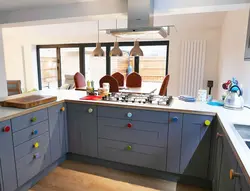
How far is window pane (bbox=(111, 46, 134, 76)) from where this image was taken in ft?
18.5

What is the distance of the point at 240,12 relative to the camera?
246 cm

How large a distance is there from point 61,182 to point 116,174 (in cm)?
64

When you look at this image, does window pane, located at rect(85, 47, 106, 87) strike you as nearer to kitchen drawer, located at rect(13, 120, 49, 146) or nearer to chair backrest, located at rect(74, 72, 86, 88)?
chair backrest, located at rect(74, 72, 86, 88)

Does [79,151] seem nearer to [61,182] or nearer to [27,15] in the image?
[61,182]

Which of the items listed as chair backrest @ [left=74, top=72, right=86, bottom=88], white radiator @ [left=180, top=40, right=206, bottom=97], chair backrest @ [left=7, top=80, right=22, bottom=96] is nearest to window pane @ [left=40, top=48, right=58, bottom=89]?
chair backrest @ [left=7, top=80, right=22, bottom=96]

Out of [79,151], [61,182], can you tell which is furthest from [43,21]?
[61,182]

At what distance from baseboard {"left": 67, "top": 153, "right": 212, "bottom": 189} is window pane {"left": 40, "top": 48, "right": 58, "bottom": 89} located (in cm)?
478

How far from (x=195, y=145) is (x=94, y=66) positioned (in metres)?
4.75

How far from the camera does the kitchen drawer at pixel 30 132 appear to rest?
5.83 ft

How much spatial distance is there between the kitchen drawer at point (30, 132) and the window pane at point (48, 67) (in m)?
4.97

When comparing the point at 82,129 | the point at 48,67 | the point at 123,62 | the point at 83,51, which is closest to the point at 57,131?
the point at 82,129

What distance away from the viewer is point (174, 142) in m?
2.02

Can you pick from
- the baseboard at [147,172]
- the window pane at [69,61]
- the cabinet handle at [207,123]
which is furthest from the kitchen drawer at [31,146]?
the window pane at [69,61]

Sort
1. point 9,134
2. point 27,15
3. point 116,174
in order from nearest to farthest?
1. point 9,134
2. point 116,174
3. point 27,15
